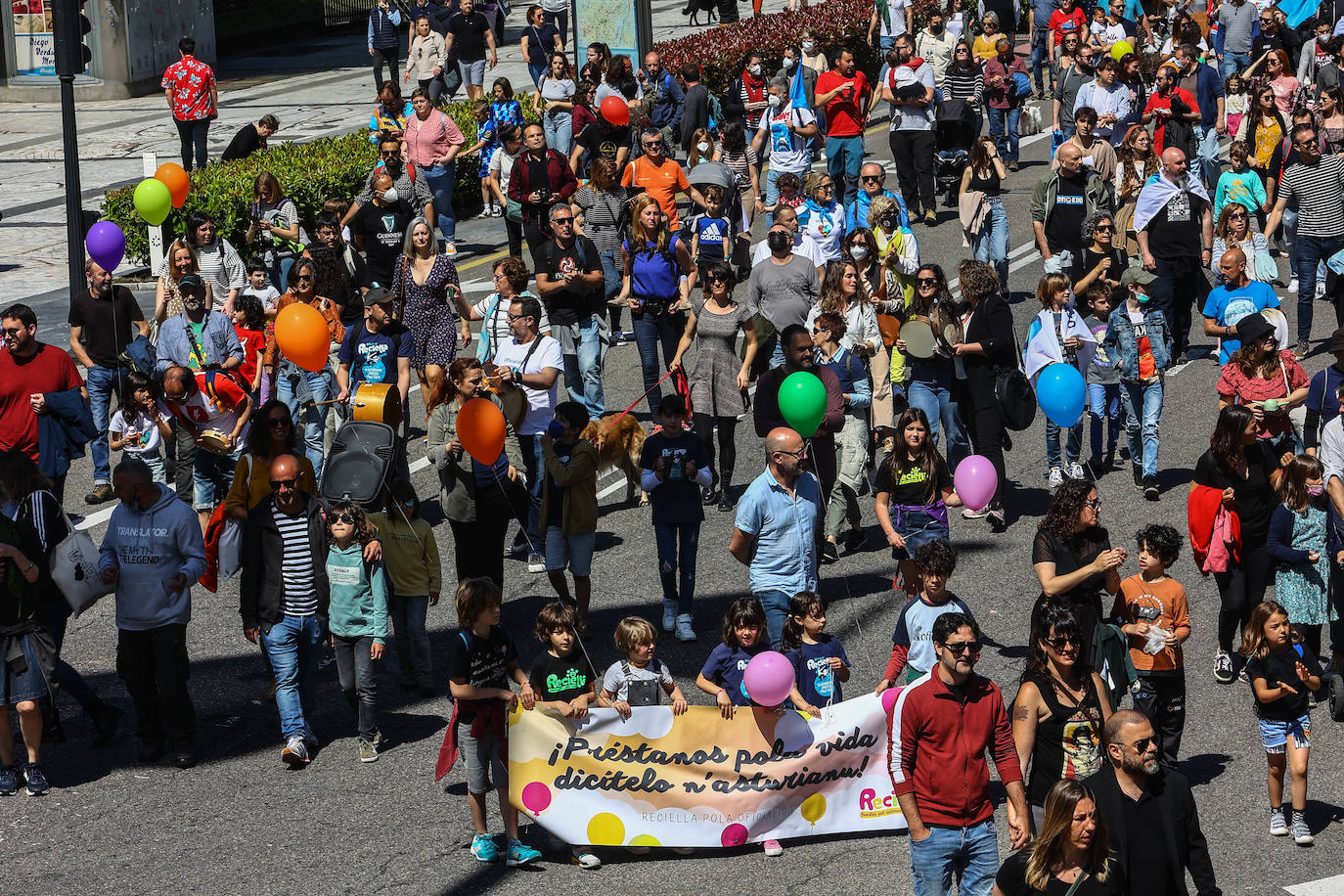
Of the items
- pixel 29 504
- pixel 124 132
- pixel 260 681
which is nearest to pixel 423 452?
pixel 260 681

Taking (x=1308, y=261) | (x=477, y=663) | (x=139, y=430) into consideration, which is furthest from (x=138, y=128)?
(x=477, y=663)

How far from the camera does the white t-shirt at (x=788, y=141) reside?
19812 millimetres

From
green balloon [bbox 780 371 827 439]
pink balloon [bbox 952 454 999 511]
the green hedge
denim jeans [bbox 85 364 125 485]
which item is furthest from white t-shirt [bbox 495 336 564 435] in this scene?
the green hedge

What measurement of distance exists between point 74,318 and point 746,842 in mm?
8283

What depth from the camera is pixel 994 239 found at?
17266 millimetres

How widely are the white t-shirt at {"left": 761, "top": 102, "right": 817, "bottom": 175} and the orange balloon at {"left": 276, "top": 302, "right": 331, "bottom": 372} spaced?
8.06 m

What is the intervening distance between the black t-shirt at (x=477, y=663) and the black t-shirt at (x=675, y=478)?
7.85ft

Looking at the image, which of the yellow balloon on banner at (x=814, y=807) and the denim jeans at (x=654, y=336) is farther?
the denim jeans at (x=654, y=336)

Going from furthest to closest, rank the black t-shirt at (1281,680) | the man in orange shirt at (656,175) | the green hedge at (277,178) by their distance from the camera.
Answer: the green hedge at (277,178) → the man in orange shirt at (656,175) → the black t-shirt at (1281,680)

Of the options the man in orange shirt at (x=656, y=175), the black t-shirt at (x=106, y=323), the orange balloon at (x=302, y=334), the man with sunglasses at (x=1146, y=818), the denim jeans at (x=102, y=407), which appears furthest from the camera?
the man in orange shirt at (x=656, y=175)

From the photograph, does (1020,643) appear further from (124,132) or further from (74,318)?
(124,132)

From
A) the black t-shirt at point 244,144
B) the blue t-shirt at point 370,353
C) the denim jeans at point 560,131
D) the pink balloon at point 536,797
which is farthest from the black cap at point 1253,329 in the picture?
the black t-shirt at point 244,144

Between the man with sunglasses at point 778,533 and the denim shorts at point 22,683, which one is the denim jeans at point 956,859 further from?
the denim shorts at point 22,683

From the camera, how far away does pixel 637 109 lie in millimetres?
22000
